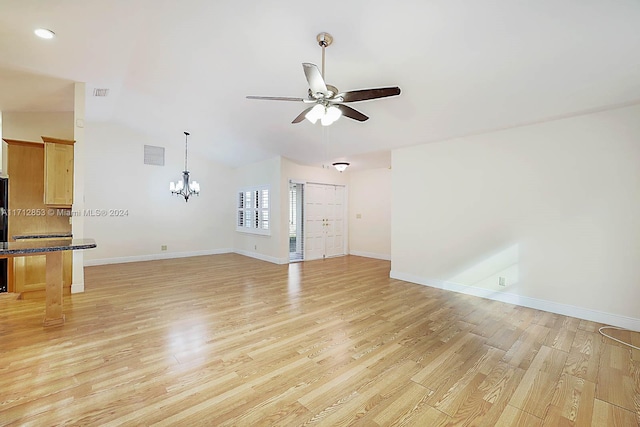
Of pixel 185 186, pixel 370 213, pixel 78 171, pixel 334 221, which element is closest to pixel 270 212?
pixel 334 221

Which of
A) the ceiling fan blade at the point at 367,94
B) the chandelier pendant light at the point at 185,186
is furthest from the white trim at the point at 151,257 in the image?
the ceiling fan blade at the point at 367,94

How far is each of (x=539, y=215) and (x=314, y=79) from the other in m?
3.62

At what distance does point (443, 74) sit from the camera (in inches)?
125

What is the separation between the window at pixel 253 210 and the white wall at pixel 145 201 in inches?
20.6

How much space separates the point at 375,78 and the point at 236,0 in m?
1.74

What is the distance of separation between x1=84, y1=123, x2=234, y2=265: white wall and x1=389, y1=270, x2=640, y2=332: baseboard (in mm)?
6159

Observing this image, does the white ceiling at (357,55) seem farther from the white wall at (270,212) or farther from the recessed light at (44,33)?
the white wall at (270,212)

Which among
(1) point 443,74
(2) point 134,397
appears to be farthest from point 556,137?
(2) point 134,397

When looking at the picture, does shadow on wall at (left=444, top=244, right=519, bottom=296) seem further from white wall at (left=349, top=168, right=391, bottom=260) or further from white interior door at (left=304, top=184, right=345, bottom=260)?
white interior door at (left=304, top=184, right=345, bottom=260)

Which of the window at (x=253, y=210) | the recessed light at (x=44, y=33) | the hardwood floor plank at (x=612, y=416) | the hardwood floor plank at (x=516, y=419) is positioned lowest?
the hardwood floor plank at (x=612, y=416)

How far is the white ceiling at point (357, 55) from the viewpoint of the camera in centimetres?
246

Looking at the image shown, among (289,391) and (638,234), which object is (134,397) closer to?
(289,391)

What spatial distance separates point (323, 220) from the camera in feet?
25.8

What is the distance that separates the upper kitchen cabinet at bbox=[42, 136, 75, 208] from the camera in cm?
434
